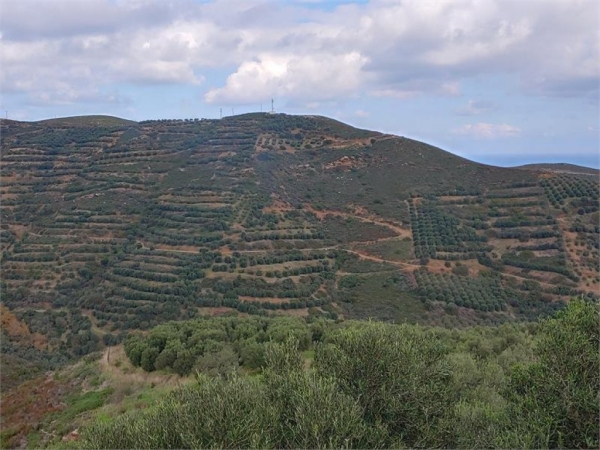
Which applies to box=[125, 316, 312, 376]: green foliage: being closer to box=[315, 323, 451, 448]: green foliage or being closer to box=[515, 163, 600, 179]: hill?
box=[315, 323, 451, 448]: green foliage

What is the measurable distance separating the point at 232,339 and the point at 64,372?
10352 mm

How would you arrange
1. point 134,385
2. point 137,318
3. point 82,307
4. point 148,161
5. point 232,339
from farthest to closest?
point 148,161 < point 82,307 < point 137,318 < point 232,339 < point 134,385

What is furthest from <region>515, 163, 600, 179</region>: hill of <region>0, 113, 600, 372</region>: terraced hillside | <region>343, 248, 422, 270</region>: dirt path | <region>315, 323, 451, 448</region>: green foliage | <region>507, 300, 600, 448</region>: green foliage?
<region>315, 323, 451, 448</region>: green foliage

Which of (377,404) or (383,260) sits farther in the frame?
(383,260)

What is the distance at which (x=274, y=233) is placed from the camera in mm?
51844

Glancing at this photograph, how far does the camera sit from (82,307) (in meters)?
42.3

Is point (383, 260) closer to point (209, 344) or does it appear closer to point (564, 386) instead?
point (209, 344)

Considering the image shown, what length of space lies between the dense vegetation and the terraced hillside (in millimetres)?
28449

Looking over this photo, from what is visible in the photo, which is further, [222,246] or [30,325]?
[222,246]

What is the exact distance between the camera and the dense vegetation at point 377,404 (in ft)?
26.3

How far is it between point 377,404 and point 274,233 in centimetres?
4266

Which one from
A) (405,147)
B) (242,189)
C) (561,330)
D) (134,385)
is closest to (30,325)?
(134,385)

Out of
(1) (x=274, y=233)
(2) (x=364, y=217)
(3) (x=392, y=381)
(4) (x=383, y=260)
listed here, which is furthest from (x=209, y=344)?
(2) (x=364, y=217)

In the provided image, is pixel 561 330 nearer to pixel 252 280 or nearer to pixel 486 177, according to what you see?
→ pixel 252 280
